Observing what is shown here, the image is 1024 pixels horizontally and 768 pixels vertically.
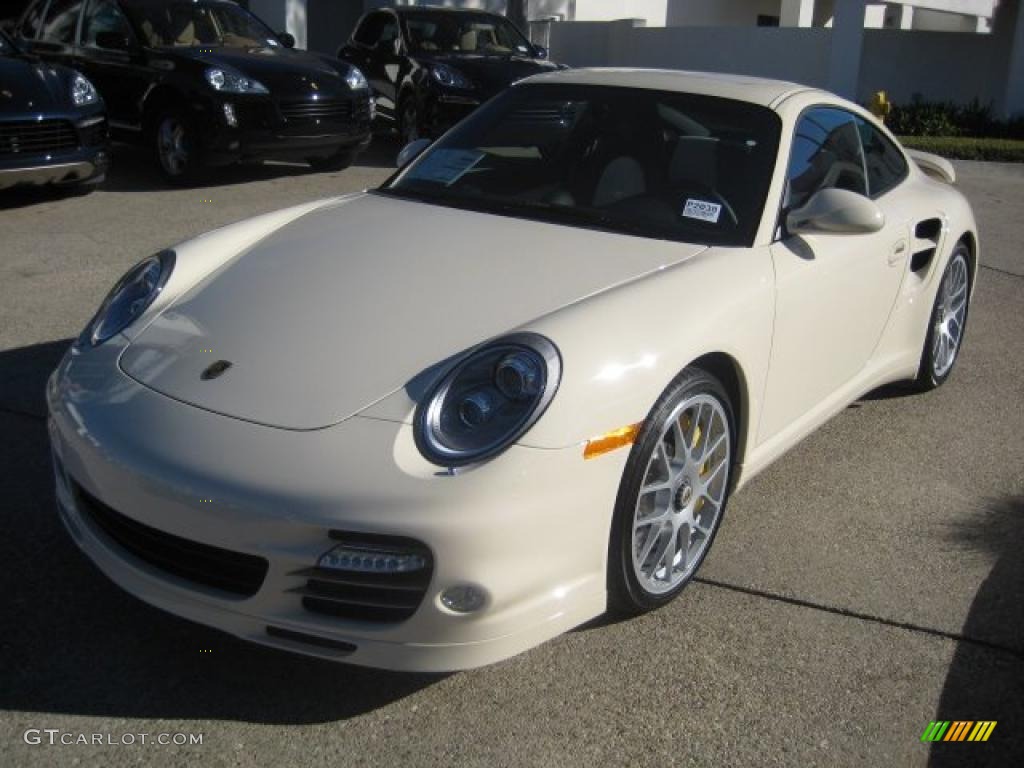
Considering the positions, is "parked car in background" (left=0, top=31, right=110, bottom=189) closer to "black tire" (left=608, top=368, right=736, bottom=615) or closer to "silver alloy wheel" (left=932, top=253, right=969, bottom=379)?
Answer: "silver alloy wheel" (left=932, top=253, right=969, bottom=379)

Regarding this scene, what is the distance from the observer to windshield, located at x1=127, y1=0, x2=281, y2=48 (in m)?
10.3

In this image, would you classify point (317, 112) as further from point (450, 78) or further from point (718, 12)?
point (718, 12)

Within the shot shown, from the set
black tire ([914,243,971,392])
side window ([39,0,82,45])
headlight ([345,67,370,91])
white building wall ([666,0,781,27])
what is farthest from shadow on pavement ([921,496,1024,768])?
white building wall ([666,0,781,27])

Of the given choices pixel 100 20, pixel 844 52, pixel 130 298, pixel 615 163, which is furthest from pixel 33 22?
pixel 844 52

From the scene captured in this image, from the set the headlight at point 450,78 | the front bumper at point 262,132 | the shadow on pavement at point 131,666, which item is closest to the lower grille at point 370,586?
the shadow on pavement at point 131,666

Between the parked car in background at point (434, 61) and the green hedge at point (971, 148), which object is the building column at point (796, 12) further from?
the parked car in background at point (434, 61)

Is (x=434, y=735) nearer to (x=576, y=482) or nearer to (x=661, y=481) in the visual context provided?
(x=576, y=482)

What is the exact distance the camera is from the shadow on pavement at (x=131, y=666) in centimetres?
290

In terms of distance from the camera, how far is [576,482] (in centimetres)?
285

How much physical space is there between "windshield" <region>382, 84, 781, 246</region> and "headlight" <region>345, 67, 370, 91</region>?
6.25 meters

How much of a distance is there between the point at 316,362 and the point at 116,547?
27.2 inches

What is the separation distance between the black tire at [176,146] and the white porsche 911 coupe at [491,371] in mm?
5757

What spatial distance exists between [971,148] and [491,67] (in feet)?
22.3

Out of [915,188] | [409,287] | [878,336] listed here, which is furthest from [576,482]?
[915,188]
